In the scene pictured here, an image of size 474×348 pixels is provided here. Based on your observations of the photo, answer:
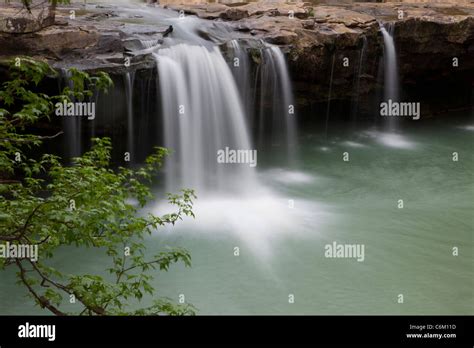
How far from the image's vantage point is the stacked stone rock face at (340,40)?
11852 millimetres

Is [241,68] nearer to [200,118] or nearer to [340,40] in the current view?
[200,118]

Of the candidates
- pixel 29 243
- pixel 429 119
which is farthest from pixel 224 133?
pixel 29 243

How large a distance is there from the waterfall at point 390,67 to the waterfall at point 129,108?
6912 millimetres

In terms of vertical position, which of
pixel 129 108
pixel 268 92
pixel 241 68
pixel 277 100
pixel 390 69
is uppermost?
pixel 390 69

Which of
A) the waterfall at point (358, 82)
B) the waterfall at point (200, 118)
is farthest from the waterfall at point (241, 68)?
the waterfall at point (358, 82)

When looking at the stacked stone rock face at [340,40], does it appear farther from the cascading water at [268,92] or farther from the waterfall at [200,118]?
the waterfall at [200,118]

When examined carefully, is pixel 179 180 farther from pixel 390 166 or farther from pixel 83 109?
pixel 390 166

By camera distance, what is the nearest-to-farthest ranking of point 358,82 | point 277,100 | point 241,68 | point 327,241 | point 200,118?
point 327,241 → point 200,118 → point 241,68 → point 277,100 → point 358,82

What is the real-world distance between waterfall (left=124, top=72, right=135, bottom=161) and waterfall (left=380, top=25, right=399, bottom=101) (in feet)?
22.7

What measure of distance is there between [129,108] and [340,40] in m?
5.36

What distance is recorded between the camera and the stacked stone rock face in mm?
11852

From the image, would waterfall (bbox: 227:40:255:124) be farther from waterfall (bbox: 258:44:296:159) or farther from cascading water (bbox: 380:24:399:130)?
cascading water (bbox: 380:24:399:130)

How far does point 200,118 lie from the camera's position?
40.9ft

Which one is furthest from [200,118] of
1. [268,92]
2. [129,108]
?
[268,92]
